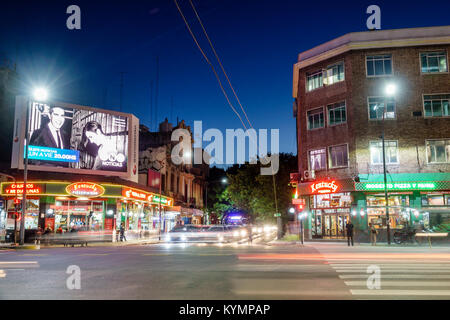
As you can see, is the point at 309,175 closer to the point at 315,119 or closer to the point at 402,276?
the point at 315,119

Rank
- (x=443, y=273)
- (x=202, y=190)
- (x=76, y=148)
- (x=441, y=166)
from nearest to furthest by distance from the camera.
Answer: (x=443, y=273) < (x=441, y=166) < (x=76, y=148) < (x=202, y=190)

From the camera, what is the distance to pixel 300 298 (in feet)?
28.2

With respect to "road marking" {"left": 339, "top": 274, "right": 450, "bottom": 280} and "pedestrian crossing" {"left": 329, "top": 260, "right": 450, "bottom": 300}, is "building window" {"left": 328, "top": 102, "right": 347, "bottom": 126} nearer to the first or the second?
"pedestrian crossing" {"left": 329, "top": 260, "right": 450, "bottom": 300}

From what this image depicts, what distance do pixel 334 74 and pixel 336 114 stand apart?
3.62 metres

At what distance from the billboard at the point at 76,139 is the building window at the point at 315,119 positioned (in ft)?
62.7

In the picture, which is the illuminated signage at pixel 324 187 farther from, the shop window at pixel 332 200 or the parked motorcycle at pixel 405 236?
the parked motorcycle at pixel 405 236

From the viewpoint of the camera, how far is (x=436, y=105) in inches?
1296

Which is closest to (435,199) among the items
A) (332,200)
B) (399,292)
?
(332,200)

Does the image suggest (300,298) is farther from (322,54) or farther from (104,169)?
(104,169)

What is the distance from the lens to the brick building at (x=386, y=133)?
3219 cm

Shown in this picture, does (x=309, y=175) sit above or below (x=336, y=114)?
below
